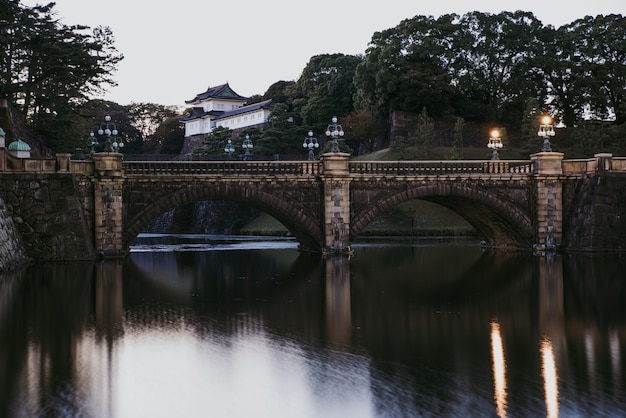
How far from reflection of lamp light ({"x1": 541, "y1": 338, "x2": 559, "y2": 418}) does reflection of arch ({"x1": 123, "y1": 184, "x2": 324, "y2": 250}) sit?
938 inches

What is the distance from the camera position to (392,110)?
72.3 m

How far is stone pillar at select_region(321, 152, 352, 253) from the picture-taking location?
39062mm

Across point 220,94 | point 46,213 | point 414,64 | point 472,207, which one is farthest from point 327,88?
point 46,213

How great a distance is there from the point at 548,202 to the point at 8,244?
25823 millimetres

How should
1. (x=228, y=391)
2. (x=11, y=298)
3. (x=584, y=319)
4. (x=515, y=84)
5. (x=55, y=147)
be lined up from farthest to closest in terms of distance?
(x=515, y=84) < (x=55, y=147) < (x=11, y=298) < (x=584, y=319) < (x=228, y=391)

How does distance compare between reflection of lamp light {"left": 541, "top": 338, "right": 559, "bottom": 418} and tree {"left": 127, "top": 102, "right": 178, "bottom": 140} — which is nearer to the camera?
reflection of lamp light {"left": 541, "top": 338, "right": 559, "bottom": 418}

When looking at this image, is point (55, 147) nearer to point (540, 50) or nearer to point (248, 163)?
point (248, 163)

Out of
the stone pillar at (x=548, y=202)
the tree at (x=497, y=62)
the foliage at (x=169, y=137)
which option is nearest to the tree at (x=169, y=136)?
the foliage at (x=169, y=137)

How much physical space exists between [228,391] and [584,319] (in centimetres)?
1011

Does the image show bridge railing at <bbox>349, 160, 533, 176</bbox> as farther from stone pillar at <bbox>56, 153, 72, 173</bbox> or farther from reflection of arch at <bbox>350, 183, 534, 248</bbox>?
stone pillar at <bbox>56, 153, 72, 173</bbox>

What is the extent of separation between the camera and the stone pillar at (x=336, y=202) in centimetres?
3906

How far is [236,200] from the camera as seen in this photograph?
39156mm

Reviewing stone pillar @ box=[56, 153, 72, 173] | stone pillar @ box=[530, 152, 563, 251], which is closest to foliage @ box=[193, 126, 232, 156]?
stone pillar @ box=[530, 152, 563, 251]

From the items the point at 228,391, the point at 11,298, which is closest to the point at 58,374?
the point at 228,391
